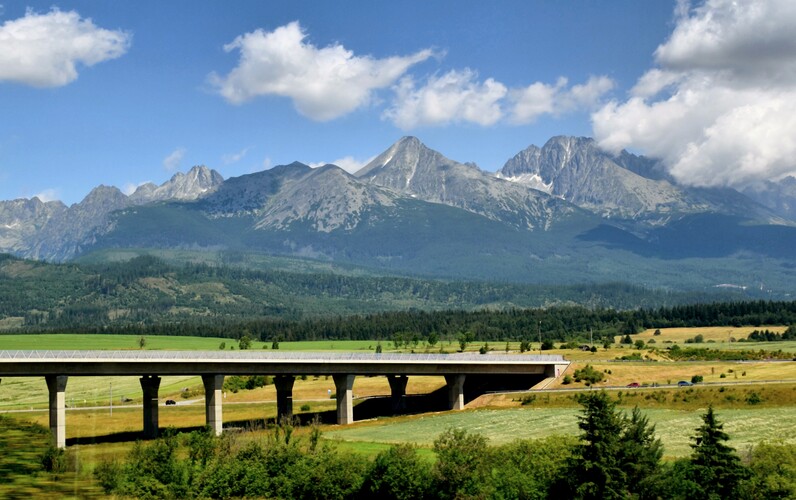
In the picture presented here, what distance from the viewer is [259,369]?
142m

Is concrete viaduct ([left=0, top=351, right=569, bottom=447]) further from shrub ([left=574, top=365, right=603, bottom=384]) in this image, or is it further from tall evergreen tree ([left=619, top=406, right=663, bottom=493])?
tall evergreen tree ([left=619, top=406, right=663, bottom=493])

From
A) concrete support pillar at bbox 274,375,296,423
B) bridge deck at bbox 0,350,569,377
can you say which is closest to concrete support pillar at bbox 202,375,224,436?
bridge deck at bbox 0,350,569,377

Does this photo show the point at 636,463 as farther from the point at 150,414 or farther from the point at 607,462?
the point at 150,414

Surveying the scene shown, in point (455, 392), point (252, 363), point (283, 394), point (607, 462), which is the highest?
point (252, 363)

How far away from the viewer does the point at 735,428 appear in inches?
4323

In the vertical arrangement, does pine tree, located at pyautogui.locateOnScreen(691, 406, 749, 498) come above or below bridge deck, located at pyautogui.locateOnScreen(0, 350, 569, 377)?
below

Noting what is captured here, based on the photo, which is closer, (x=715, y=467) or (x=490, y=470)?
(x=715, y=467)

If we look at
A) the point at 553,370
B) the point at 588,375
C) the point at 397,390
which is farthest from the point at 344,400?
the point at 588,375

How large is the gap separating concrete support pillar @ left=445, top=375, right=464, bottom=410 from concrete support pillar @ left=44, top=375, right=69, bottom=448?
55.4 metres

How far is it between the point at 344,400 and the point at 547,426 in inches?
1348

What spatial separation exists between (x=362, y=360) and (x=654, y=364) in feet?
166

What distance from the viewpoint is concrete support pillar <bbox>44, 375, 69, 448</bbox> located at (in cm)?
12225

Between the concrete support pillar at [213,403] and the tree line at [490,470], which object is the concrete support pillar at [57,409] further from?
the tree line at [490,470]

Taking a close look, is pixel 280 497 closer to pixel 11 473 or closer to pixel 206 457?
pixel 206 457
